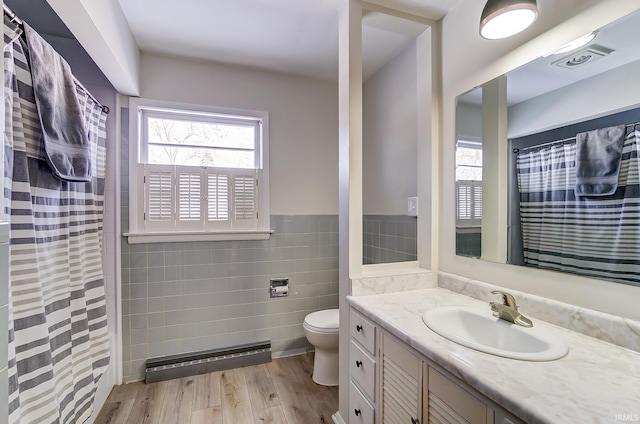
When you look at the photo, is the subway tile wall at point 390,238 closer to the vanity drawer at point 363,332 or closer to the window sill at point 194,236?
the vanity drawer at point 363,332

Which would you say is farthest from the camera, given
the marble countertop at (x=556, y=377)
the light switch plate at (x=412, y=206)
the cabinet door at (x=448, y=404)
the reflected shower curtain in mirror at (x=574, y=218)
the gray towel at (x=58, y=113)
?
the light switch plate at (x=412, y=206)

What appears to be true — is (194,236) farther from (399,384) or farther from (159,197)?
(399,384)

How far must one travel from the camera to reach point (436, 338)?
100 centimetres

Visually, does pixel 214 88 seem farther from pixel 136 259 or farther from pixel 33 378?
pixel 33 378

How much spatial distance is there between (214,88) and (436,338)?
2.35 m

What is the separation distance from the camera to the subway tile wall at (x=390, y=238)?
6.56 ft

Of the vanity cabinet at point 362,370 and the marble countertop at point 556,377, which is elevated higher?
the marble countertop at point 556,377

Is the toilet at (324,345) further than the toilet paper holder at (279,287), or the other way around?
the toilet paper holder at (279,287)

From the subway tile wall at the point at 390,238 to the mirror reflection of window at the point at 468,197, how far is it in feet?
1.32

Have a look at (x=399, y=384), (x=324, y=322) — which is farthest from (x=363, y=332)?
(x=324, y=322)

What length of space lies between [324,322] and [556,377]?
1.51 m

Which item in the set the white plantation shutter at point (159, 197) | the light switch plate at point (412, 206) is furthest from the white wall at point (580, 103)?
the white plantation shutter at point (159, 197)

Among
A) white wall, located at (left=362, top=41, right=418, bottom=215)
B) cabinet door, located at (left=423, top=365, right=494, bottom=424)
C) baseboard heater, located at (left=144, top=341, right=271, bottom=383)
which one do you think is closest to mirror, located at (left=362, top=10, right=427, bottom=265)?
white wall, located at (left=362, top=41, right=418, bottom=215)

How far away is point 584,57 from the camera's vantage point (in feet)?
3.42
